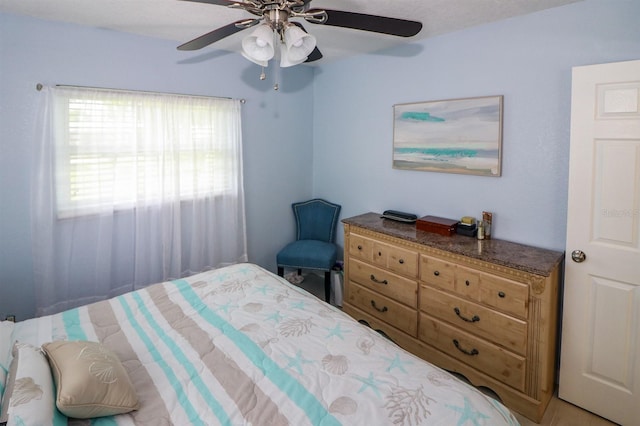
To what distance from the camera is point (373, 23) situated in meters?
1.61

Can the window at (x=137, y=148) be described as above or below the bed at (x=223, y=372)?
above

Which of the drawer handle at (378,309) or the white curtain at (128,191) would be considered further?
the drawer handle at (378,309)

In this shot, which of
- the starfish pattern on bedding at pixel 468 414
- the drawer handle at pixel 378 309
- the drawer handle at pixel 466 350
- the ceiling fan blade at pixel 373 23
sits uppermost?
the ceiling fan blade at pixel 373 23

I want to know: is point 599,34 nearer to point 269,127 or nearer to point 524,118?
point 524,118

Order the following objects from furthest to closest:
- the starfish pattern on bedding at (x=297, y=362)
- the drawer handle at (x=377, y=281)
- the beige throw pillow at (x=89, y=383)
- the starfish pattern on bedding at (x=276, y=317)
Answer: the drawer handle at (x=377, y=281) < the starfish pattern on bedding at (x=276, y=317) < the starfish pattern on bedding at (x=297, y=362) < the beige throw pillow at (x=89, y=383)

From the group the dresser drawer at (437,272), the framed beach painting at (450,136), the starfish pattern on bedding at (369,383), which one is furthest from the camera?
the framed beach painting at (450,136)

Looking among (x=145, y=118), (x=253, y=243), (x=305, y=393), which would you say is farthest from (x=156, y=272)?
(x=305, y=393)

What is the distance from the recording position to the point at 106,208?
2.92 m

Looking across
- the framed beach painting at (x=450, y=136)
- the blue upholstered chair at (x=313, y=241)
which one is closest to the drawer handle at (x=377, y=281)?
the blue upholstered chair at (x=313, y=241)

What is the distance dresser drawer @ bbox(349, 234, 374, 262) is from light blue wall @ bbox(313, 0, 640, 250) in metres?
0.53

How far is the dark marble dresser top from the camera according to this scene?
2178mm

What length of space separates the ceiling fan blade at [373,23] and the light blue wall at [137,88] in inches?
80.4

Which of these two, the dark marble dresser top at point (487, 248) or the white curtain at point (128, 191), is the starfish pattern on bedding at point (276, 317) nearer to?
the dark marble dresser top at point (487, 248)

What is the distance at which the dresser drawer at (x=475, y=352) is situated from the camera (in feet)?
7.35
